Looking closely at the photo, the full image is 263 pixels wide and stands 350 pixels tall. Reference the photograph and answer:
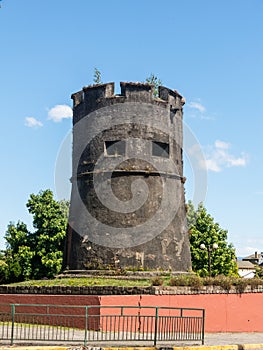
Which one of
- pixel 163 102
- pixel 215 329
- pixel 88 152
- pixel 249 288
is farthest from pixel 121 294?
pixel 163 102

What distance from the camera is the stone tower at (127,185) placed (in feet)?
68.2

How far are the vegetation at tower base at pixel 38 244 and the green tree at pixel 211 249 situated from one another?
9.18m

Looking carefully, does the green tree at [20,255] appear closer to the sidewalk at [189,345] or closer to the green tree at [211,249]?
the green tree at [211,249]

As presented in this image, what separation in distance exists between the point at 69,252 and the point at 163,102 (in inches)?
292

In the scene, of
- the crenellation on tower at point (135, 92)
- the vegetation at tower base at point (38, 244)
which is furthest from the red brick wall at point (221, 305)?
the vegetation at tower base at point (38, 244)

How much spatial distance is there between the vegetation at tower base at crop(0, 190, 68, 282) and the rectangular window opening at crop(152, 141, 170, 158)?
13.5 m

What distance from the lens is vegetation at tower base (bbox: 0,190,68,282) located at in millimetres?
Result: 32656

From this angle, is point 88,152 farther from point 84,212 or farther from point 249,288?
point 249,288

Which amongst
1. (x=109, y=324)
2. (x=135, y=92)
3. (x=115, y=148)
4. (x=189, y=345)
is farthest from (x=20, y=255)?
(x=189, y=345)

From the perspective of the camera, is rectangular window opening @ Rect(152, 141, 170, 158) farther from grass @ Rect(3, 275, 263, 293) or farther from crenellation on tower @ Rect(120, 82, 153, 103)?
grass @ Rect(3, 275, 263, 293)

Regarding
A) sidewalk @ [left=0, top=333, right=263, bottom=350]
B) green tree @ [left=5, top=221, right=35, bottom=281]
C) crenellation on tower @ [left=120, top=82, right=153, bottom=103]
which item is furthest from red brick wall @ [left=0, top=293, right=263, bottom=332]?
green tree @ [left=5, top=221, right=35, bottom=281]

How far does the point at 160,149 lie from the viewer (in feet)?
72.5

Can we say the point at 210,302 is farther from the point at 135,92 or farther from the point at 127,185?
the point at 135,92

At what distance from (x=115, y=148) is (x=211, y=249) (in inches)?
652
